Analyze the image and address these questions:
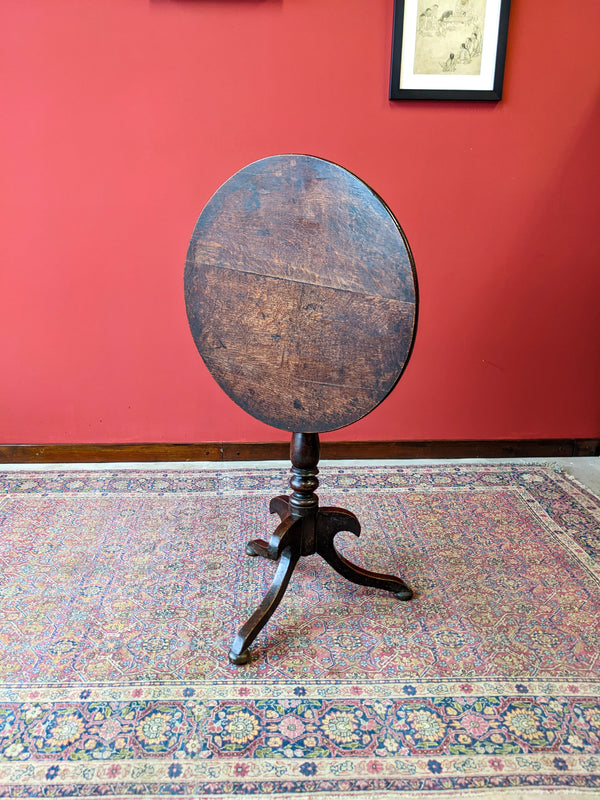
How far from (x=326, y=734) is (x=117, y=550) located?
105cm

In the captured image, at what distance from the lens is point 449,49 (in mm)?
2574

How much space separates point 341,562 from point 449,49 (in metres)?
2.05

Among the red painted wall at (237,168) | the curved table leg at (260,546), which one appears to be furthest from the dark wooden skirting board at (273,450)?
Result: the curved table leg at (260,546)

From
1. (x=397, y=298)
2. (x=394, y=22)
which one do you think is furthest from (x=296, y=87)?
(x=397, y=298)

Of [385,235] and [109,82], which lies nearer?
[385,235]

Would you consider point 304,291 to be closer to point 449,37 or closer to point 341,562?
point 341,562

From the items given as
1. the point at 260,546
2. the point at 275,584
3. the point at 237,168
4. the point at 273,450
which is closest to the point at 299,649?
the point at 275,584

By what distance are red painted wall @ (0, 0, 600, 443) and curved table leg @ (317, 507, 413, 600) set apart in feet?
3.43

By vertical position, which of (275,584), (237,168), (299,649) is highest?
(237,168)

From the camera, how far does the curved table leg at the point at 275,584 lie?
1675mm

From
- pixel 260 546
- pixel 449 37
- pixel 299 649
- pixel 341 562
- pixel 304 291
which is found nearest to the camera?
pixel 304 291

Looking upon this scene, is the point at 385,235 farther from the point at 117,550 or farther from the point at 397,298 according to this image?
the point at 117,550

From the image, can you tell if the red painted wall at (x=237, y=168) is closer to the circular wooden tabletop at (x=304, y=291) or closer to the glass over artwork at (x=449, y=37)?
the glass over artwork at (x=449, y=37)

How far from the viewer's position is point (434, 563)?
7.03 ft
